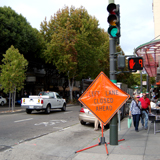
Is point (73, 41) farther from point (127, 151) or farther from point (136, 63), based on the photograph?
point (127, 151)

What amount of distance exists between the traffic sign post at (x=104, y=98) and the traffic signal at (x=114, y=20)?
4.78 ft

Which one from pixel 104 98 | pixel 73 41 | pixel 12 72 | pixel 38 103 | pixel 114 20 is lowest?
pixel 38 103

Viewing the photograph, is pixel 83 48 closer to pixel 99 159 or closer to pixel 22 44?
pixel 22 44

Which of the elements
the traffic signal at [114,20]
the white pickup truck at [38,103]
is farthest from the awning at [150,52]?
the white pickup truck at [38,103]

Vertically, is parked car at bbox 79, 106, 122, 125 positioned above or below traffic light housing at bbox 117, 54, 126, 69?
below

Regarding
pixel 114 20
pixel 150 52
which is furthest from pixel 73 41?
pixel 114 20

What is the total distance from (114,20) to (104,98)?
8.27 ft

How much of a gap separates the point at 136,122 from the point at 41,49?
24229mm

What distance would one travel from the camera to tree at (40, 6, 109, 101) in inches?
1118

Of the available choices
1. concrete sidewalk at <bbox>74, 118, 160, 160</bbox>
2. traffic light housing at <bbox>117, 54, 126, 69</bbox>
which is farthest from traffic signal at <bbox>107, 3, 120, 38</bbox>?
concrete sidewalk at <bbox>74, 118, 160, 160</bbox>

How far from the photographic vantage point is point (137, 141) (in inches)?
289

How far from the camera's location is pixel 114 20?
6.74m

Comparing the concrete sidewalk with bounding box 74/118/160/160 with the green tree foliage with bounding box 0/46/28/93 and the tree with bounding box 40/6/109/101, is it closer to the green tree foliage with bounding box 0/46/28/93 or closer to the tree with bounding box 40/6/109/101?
the green tree foliage with bounding box 0/46/28/93

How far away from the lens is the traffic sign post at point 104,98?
258 inches
